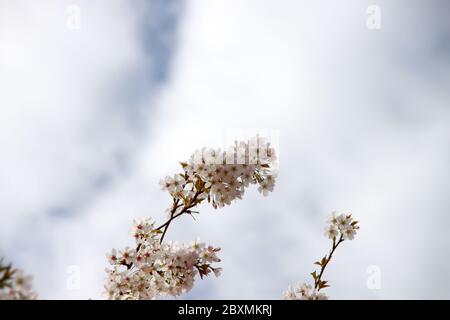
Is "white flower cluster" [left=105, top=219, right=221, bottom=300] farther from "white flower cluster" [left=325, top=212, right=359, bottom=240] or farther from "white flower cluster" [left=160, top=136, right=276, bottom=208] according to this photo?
"white flower cluster" [left=325, top=212, right=359, bottom=240]

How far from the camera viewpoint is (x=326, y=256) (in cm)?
439

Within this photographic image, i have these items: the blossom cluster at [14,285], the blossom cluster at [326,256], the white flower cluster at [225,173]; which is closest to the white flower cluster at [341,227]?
the blossom cluster at [326,256]

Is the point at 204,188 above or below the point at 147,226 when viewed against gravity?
above

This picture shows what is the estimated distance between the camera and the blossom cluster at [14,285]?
2.12m

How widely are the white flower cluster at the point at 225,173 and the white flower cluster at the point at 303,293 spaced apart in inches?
44.3

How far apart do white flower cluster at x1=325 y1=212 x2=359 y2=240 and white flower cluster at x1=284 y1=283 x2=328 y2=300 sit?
919 millimetres

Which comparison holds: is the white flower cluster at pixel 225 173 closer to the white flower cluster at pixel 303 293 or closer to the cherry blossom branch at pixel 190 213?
the cherry blossom branch at pixel 190 213

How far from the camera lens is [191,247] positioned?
161 inches

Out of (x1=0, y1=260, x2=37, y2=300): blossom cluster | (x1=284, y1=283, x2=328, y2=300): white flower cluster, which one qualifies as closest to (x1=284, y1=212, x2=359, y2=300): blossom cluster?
(x1=284, y1=283, x2=328, y2=300): white flower cluster

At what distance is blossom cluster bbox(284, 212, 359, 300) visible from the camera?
4.18 meters
